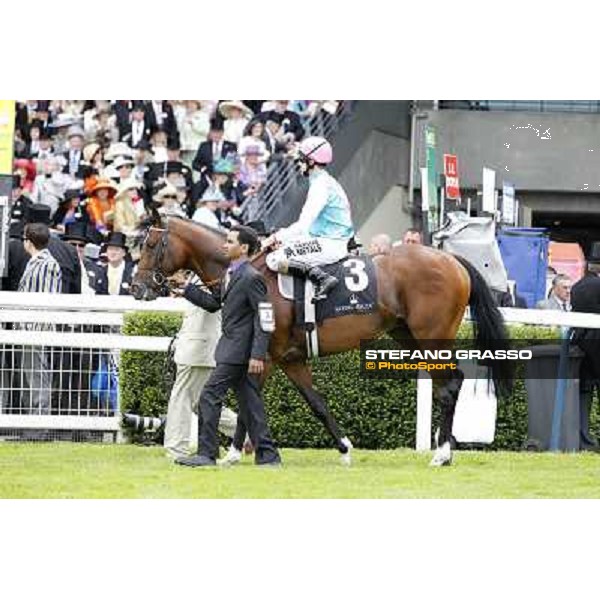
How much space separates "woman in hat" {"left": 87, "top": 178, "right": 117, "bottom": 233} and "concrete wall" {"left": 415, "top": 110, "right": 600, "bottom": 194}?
3.84 metres

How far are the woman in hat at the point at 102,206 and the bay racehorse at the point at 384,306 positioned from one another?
326 centimetres

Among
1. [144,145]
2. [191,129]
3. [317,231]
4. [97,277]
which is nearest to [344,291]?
[317,231]

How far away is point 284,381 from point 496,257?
1797 mm

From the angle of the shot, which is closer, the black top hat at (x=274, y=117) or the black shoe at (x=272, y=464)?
the black shoe at (x=272, y=464)

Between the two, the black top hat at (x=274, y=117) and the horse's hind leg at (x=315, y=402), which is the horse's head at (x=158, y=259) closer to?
the horse's hind leg at (x=315, y=402)

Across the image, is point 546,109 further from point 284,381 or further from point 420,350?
point 284,381

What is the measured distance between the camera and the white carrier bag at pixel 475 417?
1016cm

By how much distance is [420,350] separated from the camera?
9.61 m

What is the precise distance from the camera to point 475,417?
416 inches

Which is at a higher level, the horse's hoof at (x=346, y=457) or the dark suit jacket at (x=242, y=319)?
the dark suit jacket at (x=242, y=319)

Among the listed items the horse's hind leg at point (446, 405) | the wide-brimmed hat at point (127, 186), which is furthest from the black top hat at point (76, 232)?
the horse's hind leg at point (446, 405)

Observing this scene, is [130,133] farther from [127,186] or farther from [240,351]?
[240,351]
